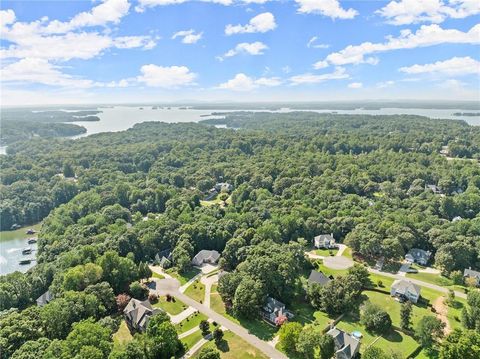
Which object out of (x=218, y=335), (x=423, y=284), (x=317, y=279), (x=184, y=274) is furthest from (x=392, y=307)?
(x=184, y=274)

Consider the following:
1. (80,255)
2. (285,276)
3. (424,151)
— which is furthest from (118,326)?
(424,151)

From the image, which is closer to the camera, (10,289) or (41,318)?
(41,318)

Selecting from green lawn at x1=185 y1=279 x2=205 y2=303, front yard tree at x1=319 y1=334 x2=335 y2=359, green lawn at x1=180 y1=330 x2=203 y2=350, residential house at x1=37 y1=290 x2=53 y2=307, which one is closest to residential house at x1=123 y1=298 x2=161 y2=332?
green lawn at x1=180 y1=330 x2=203 y2=350

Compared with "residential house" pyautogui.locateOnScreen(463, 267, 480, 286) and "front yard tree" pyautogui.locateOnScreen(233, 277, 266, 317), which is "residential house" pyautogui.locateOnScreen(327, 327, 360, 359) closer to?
"front yard tree" pyautogui.locateOnScreen(233, 277, 266, 317)

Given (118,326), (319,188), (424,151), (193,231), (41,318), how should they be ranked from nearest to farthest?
(41,318), (118,326), (193,231), (319,188), (424,151)

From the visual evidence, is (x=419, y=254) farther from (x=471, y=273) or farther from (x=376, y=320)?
(x=376, y=320)

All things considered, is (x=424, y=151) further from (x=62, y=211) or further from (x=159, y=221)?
(x=62, y=211)

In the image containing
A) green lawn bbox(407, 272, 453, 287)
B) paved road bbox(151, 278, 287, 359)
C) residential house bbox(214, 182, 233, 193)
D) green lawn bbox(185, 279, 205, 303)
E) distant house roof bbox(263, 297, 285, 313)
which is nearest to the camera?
paved road bbox(151, 278, 287, 359)

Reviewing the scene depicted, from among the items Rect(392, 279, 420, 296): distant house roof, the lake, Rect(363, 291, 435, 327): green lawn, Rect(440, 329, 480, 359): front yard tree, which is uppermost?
Rect(440, 329, 480, 359): front yard tree
